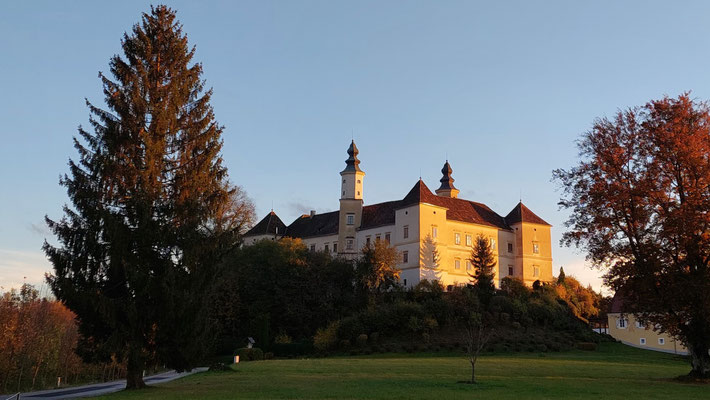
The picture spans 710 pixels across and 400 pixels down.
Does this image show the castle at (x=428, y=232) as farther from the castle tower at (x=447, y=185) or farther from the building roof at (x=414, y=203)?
the castle tower at (x=447, y=185)

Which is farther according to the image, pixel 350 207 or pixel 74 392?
pixel 350 207

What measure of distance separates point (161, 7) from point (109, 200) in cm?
787

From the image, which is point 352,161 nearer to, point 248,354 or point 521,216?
point 521,216

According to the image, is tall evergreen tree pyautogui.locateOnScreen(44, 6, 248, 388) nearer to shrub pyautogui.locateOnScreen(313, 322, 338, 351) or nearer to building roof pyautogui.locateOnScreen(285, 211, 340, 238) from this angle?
shrub pyautogui.locateOnScreen(313, 322, 338, 351)

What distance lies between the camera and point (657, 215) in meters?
26.2

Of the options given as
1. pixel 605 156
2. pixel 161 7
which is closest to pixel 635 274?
pixel 605 156

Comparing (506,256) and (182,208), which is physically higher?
(506,256)

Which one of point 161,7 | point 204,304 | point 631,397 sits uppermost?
point 161,7

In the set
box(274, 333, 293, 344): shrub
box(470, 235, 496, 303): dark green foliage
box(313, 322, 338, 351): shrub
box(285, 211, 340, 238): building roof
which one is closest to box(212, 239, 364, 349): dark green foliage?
box(274, 333, 293, 344): shrub

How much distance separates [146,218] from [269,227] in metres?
60.5

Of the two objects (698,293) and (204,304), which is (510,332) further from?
(204,304)

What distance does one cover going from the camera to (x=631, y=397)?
62.2ft

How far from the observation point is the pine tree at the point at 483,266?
61347 mm

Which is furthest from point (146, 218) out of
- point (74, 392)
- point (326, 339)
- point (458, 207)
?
point (458, 207)
